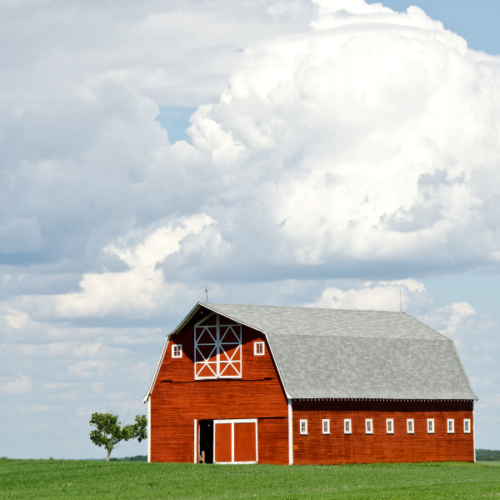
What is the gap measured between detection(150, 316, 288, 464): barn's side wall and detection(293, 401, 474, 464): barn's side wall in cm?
135

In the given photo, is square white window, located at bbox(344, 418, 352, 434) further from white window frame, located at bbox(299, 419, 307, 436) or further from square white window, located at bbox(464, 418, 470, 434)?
square white window, located at bbox(464, 418, 470, 434)

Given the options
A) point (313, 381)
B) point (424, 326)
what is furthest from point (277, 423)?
point (424, 326)

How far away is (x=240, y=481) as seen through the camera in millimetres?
42125

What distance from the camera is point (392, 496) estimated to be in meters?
34.9

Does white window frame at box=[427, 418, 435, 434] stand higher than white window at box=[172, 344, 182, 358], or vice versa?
white window at box=[172, 344, 182, 358]

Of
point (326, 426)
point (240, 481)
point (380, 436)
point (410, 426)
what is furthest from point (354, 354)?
point (240, 481)

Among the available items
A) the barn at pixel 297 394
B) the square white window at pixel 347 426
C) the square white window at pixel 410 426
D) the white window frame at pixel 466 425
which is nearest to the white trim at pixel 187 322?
the barn at pixel 297 394

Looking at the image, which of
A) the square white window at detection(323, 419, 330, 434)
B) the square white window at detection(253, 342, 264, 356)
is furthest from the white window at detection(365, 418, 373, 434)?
the square white window at detection(253, 342, 264, 356)

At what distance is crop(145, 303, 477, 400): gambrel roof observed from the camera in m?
52.7

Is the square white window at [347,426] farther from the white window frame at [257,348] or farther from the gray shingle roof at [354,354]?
the white window frame at [257,348]

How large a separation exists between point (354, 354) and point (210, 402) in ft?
29.5

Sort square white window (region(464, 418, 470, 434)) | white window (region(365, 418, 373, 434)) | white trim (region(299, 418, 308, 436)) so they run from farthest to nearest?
1. square white window (region(464, 418, 470, 434))
2. white window (region(365, 418, 373, 434))
3. white trim (region(299, 418, 308, 436))

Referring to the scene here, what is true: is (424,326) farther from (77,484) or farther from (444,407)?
(77,484)

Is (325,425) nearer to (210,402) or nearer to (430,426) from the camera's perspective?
(210,402)
